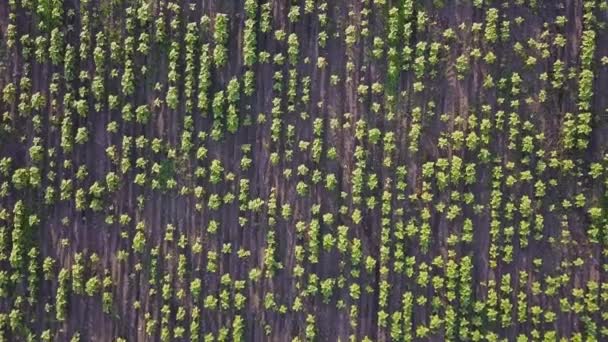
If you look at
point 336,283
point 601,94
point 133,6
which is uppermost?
point 133,6

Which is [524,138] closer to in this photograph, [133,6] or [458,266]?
[458,266]

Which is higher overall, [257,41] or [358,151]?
[257,41]

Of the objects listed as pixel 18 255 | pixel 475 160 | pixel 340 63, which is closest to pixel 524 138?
pixel 475 160

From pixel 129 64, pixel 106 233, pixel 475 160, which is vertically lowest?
pixel 106 233

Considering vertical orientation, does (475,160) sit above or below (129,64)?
below

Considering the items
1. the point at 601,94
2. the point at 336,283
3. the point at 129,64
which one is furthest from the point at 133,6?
the point at 601,94

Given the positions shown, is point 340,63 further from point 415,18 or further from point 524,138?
point 524,138
